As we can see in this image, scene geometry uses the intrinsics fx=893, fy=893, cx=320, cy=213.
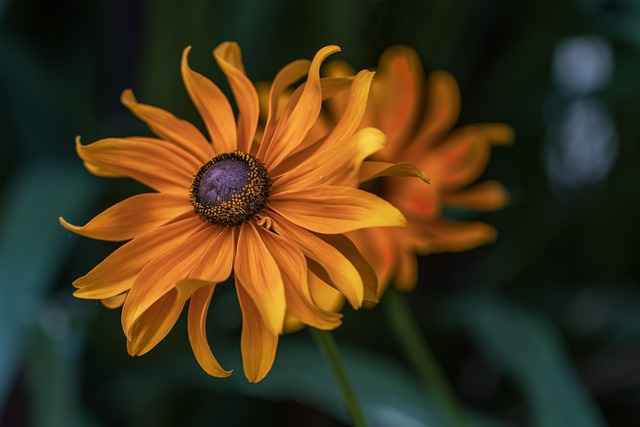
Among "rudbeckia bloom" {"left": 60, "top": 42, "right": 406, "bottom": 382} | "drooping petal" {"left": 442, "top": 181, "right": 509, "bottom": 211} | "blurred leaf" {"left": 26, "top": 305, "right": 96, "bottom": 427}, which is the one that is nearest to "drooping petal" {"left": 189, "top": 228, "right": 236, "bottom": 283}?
"rudbeckia bloom" {"left": 60, "top": 42, "right": 406, "bottom": 382}

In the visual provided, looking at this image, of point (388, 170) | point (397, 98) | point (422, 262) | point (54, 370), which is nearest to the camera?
point (388, 170)

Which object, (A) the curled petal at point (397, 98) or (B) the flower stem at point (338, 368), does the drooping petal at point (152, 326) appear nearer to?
(B) the flower stem at point (338, 368)

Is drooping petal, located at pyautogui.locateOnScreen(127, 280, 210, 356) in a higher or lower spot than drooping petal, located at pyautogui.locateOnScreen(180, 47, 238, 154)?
lower

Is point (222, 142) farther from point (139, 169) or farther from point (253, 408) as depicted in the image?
point (253, 408)

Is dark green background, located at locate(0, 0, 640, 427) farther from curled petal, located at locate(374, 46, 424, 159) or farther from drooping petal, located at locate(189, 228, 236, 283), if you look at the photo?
→ drooping petal, located at locate(189, 228, 236, 283)

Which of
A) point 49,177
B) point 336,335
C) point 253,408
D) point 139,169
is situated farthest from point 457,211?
point 139,169

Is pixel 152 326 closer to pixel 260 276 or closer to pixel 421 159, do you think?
pixel 260 276

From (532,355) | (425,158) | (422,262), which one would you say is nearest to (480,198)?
(425,158)
